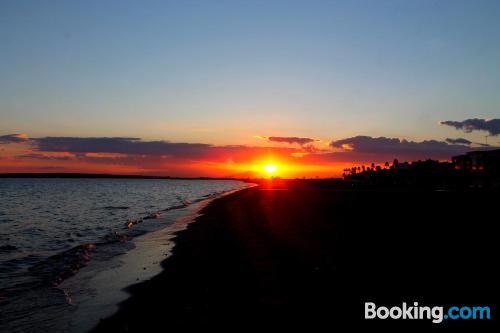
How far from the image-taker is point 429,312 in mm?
8914

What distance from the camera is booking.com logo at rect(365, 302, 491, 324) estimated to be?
339 inches

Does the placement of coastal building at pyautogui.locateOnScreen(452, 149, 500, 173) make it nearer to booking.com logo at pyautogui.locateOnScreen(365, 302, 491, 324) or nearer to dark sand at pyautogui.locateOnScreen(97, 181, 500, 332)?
dark sand at pyautogui.locateOnScreen(97, 181, 500, 332)

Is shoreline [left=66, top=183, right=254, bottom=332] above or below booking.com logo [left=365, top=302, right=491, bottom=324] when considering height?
below

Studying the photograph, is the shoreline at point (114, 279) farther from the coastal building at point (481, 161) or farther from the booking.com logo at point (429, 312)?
the coastal building at point (481, 161)

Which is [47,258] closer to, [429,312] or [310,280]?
[310,280]

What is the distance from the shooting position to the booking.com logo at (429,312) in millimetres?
8609

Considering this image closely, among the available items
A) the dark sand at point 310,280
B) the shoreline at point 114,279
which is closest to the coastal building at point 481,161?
the dark sand at point 310,280

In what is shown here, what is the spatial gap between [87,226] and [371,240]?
23.3 meters

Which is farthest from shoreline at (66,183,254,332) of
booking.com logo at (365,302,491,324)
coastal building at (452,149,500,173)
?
coastal building at (452,149,500,173)

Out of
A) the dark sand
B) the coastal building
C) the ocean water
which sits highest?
the coastal building

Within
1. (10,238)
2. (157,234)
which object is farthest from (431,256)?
(10,238)

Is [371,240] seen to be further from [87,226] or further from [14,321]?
[87,226]

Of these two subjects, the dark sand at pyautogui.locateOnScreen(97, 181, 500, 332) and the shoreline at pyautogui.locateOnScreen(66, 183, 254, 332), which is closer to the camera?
the dark sand at pyautogui.locateOnScreen(97, 181, 500, 332)

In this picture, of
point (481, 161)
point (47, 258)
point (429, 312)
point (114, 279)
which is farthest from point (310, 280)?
point (481, 161)
